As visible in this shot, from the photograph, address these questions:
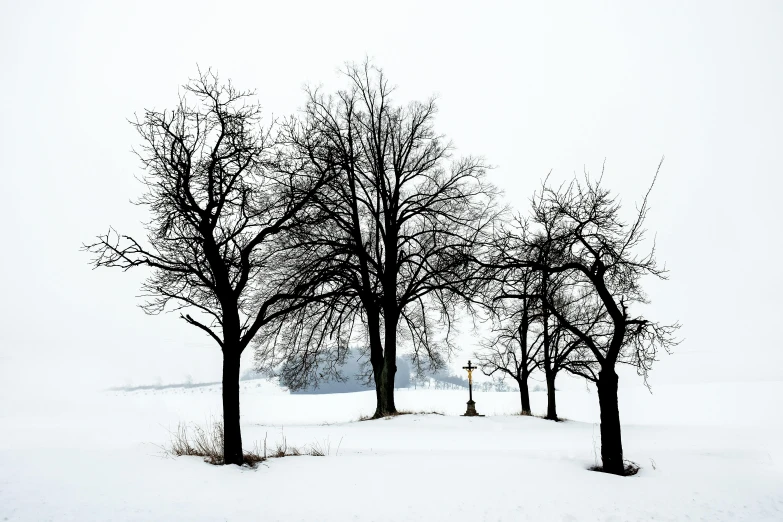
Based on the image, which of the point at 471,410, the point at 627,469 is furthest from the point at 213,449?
the point at 471,410

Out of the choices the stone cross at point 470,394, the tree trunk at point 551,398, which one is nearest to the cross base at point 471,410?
the stone cross at point 470,394

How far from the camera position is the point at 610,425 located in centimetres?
938

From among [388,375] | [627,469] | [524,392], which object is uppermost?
[388,375]

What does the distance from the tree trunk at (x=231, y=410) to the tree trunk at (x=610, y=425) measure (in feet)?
22.1

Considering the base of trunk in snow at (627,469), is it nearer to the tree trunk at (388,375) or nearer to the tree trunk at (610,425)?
the tree trunk at (610,425)

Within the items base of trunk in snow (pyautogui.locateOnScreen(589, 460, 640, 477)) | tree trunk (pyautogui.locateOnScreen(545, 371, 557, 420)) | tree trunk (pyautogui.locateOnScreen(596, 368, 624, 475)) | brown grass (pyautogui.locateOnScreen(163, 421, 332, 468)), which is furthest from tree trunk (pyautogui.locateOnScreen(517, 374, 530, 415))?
brown grass (pyautogui.locateOnScreen(163, 421, 332, 468))

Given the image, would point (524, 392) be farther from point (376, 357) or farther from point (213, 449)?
point (213, 449)

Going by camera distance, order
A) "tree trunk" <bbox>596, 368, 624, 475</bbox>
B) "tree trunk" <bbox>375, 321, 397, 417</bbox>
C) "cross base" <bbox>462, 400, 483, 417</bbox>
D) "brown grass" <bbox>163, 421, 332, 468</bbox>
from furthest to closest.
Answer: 1. "cross base" <bbox>462, 400, 483, 417</bbox>
2. "tree trunk" <bbox>375, 321, 397, 417</bbox>
3. "tree trunk" <bbox>596, 368, 624, 475</bbox>
4. "brown grass" <bbox>163, 421, 332, 468</bbox>

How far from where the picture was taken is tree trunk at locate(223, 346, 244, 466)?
8508mm

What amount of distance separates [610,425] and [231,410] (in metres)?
7.15

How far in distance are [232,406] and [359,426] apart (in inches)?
259

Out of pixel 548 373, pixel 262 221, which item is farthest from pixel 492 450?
pixel 548 373

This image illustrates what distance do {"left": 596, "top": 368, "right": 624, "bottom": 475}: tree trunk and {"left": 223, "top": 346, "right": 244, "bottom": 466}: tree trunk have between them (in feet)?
22.1

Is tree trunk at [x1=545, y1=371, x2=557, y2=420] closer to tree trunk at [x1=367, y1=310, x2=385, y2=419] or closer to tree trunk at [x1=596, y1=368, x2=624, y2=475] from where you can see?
tree trunk at [x1=367, y1=310, x2=385, y2=419]
